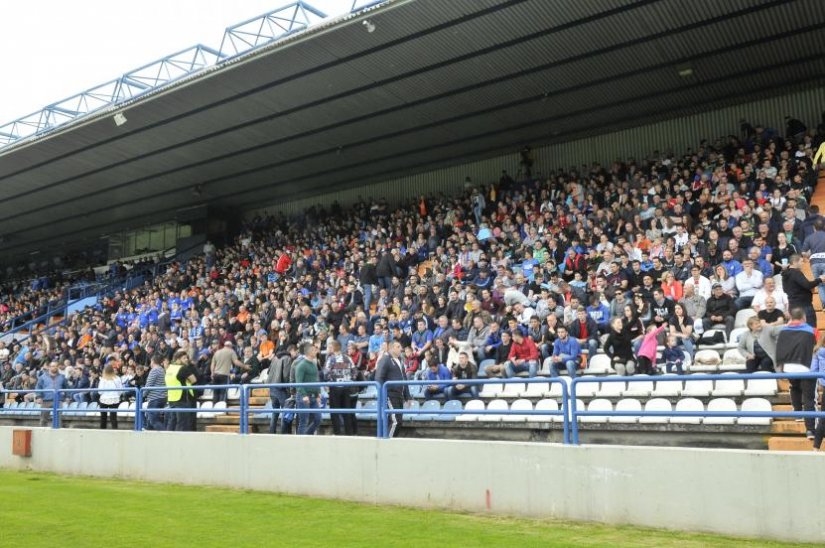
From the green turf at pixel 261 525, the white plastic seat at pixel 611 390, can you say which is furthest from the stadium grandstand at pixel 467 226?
the green turf at pixel 261 525

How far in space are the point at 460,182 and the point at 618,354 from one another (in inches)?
603

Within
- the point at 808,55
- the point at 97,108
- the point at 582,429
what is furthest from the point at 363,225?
the point at 582,429

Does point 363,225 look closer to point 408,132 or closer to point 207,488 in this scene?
point 408,132

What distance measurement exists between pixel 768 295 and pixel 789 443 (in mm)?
3338

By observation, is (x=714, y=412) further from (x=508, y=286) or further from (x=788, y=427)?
(x=508, y=286)

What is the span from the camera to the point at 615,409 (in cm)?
1023

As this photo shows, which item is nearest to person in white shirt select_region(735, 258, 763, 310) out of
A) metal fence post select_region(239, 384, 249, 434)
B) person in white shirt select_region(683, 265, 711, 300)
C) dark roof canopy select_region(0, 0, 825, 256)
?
person in white shirt select_region(683, 265, 711, 300)

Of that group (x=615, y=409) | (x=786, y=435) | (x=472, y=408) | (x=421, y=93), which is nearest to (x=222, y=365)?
(x=472, y=408)

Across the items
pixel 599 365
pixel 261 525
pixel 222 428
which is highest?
pixel 599 365

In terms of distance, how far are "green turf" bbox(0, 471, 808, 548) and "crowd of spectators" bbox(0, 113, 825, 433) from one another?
2.42m

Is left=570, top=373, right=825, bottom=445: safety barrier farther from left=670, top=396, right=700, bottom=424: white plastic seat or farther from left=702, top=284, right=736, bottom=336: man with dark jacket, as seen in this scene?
left=702, top=284, right=736, bottom=336: man with dark jacket

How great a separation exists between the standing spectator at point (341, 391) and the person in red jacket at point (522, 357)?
258cm

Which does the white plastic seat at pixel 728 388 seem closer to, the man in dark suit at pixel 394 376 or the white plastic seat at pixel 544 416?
the white plastic seat at pixel 544 416

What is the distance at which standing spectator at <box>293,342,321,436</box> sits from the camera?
12.0 meters
